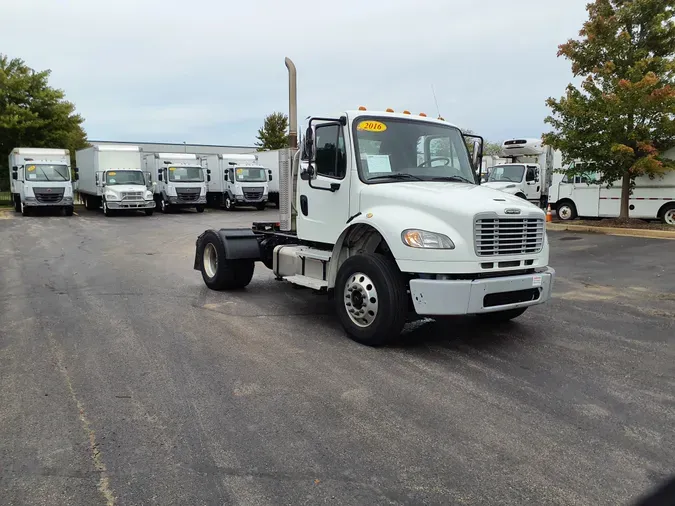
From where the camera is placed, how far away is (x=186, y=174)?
2867 cm

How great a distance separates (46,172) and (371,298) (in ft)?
81.0

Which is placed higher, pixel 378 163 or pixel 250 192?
pixel 378 163

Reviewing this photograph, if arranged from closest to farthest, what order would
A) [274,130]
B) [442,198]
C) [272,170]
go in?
[442,198] < [272,170] < [274,130]

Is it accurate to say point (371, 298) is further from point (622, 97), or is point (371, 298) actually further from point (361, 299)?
point (622, 97)

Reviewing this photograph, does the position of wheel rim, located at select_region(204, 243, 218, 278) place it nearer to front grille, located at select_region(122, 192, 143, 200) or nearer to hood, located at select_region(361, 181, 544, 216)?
hood, located at select_region(361, 181, 544, 216)

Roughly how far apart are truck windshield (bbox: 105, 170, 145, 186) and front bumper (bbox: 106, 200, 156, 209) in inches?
50.7

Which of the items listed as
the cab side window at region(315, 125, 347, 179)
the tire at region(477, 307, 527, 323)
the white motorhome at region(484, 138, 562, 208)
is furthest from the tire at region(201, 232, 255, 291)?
the white motorhome at region(484, 138, 562, 208)

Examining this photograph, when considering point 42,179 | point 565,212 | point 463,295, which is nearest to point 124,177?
point 42,179

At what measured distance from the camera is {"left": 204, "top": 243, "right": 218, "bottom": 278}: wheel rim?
874 centimetres

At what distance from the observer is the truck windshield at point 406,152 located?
6.32 metres

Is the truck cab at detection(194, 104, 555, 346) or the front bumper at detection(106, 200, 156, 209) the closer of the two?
the truck cab at detection(194, 104, 555, 346)

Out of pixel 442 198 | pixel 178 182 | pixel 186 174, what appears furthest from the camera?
pixel 186 174

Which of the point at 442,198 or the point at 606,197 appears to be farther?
the point at 606,197

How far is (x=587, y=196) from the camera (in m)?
19.5
